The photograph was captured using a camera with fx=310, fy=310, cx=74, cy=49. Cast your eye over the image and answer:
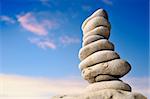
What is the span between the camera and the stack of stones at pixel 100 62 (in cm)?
1800

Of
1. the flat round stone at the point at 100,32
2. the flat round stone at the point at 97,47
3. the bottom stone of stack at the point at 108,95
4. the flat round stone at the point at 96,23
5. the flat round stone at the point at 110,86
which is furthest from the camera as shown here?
the flat round stone at the point at 96,23

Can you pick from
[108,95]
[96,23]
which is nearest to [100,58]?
[96,23]

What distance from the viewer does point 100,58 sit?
18.8m

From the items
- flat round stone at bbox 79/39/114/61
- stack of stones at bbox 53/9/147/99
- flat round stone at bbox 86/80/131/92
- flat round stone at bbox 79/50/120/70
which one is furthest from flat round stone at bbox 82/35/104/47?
flat round stone at bbox 86/80/131/92

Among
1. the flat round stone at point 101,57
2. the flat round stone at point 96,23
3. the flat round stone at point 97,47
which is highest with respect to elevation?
the flat round stone at point 96,23

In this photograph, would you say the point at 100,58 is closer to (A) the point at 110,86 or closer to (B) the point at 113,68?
(B) the point at 113,68

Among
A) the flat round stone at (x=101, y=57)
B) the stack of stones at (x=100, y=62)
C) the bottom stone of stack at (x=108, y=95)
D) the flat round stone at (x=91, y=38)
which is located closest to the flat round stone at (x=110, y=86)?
the stack of stones at (x=100, y=62)

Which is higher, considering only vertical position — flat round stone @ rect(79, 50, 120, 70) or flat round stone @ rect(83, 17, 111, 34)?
flat round stone @ rect(83, 17, 111, 34)

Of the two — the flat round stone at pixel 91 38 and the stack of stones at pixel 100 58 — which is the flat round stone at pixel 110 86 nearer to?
the stack of stones at pixel 100 58

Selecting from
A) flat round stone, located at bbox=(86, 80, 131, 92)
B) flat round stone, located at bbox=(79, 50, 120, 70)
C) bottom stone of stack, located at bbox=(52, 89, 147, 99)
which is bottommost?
bottom stone of stack, located at bbox=(52, 89, 147, 99)

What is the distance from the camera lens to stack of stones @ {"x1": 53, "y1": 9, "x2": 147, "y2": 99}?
59.1 feet

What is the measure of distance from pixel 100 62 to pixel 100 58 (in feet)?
0.82

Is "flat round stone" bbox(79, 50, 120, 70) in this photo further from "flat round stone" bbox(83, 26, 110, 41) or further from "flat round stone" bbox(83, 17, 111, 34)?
"flat round stone" bbox(83, 17, 111, 34)

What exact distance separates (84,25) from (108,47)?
2502 mm
